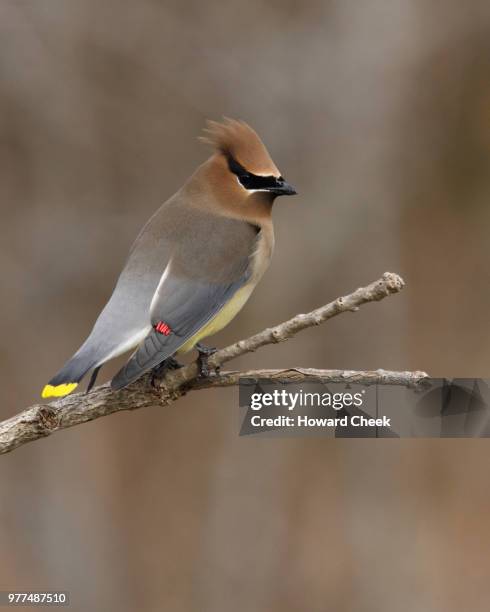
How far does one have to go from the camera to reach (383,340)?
639 cm

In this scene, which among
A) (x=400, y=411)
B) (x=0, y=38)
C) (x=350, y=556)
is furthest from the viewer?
(x=350, y=556)

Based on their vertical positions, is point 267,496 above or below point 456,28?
below

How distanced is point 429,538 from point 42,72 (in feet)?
10.3

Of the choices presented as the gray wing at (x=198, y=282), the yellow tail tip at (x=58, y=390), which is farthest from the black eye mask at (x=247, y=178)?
the yellow tail tip at (x=58, y=390)

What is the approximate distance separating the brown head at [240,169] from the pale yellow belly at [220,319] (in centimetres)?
26

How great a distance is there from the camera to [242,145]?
3703mm

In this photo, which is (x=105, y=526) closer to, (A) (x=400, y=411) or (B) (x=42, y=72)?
(B) (x=42, y=72)

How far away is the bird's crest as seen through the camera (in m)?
3.71

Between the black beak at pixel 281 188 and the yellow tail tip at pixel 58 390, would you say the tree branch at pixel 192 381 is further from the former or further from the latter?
the black beak at pixel 281 188

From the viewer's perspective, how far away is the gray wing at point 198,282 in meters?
3.34

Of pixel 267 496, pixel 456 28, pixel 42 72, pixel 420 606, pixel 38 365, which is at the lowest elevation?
pixel 420 606

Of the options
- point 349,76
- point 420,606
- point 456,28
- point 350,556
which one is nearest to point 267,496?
point 350,556

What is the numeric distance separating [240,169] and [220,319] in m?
0.47

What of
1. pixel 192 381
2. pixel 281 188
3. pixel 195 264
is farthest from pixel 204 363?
pixel 281 188
